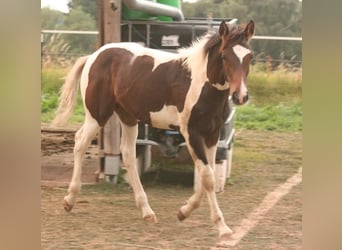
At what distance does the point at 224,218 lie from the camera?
149cm

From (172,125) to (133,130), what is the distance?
0.14 metres

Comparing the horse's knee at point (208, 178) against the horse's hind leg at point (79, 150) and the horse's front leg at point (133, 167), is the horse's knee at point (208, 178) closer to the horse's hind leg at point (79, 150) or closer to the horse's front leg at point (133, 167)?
the horse's front leg at point (133, 167)

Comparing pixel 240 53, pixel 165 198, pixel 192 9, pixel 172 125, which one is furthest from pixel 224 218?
pixel 192 9

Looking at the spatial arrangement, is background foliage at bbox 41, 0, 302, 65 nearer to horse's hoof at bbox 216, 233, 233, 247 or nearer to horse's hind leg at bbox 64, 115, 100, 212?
horse's hind leg at bbox 64, 115, 100, 212

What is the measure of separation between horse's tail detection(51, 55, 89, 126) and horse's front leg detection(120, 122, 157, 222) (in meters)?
0.17

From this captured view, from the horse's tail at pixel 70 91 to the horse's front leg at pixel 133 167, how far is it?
6.6 inches

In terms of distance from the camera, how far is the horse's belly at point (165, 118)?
4.96ft

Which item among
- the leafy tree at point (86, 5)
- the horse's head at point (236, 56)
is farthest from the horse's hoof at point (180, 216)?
the leafy tree at point (86, 5)

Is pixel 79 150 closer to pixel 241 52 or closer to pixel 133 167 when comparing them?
pixel 133 167
